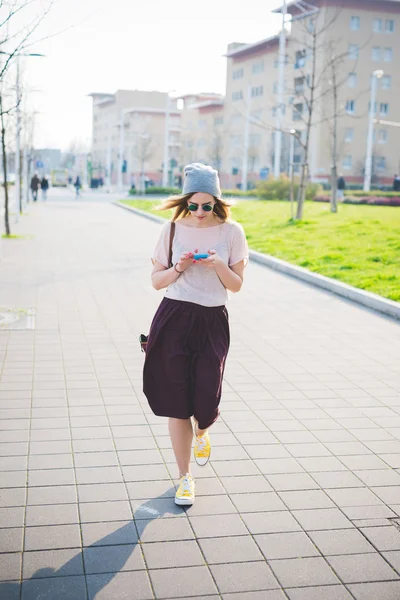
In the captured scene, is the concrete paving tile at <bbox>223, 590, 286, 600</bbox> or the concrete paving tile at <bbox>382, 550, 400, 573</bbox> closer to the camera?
the concrete paving tile at <bbox>223, 590, 286, 600</bbox>

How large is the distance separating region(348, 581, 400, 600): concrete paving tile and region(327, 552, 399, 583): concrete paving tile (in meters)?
0.04

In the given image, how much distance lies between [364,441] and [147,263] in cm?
1060

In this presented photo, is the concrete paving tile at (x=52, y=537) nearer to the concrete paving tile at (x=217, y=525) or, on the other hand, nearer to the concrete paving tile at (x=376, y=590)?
the concrete paving tile at (x=217, y=525)

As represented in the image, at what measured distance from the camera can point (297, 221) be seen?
23922mm

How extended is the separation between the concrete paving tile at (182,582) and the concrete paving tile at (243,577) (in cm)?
5

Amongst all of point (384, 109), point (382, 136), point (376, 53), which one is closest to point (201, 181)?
point (382, 136)

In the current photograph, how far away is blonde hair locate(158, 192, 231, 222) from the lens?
423 centimetres

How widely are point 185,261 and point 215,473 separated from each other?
149cm

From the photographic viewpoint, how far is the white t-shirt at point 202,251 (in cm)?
418

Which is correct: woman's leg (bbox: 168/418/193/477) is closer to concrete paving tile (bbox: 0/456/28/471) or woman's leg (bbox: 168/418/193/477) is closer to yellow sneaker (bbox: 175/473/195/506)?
yellow sneaker (bbox: 175/473/195/506)

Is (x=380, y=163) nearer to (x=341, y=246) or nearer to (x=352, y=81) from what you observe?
(x=352, y=81)

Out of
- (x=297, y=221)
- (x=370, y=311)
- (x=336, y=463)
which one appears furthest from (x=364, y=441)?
(x=297, y=221)

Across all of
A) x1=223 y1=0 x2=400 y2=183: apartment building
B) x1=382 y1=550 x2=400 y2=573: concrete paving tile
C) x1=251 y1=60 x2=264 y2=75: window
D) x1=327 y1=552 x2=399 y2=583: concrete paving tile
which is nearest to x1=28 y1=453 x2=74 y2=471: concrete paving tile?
x1=327 y1=552 x2=399 y2=583: concrete paving tile

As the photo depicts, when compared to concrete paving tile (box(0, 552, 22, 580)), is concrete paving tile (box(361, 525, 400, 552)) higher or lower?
lower
